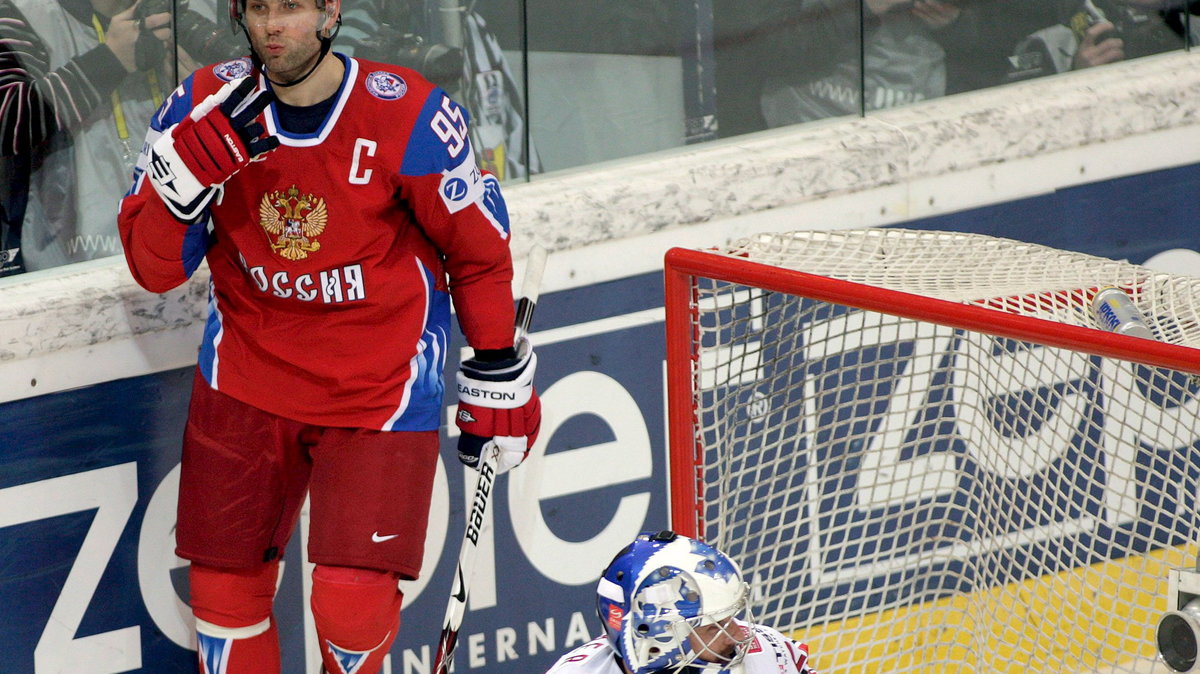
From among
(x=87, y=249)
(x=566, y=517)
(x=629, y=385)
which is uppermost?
(x=87, y=249)

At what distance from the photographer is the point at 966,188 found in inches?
148

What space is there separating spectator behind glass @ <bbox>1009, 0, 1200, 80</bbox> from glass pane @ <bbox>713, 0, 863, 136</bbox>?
466mm

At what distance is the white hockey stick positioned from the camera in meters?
2.91

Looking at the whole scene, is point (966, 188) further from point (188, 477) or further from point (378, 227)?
point (188, 477)

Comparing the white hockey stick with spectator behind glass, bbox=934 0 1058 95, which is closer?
the white hockey stick

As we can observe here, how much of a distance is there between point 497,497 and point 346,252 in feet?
2.76

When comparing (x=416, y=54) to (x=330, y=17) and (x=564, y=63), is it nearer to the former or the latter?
(x=564, y=63)

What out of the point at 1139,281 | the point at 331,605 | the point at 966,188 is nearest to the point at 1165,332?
the point at 1139,281

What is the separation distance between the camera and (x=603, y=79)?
354 cm

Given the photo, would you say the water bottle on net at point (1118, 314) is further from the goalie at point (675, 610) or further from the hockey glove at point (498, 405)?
the hockey glove at point (498, 405)

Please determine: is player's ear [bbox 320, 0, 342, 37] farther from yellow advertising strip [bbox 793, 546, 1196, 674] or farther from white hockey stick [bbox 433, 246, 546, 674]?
yellow advertising strip [bbox 793, 546, 1196, 674]

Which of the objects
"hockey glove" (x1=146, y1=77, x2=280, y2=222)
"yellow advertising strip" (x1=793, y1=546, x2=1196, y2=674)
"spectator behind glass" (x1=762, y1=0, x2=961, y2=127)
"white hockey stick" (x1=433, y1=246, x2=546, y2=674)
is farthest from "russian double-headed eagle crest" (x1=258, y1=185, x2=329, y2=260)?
"spectator behind glass" (x1=762, y1=0, x2=961, y2=127)

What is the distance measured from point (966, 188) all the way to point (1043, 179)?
21 cm

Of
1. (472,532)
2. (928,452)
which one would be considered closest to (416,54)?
(472,532)
